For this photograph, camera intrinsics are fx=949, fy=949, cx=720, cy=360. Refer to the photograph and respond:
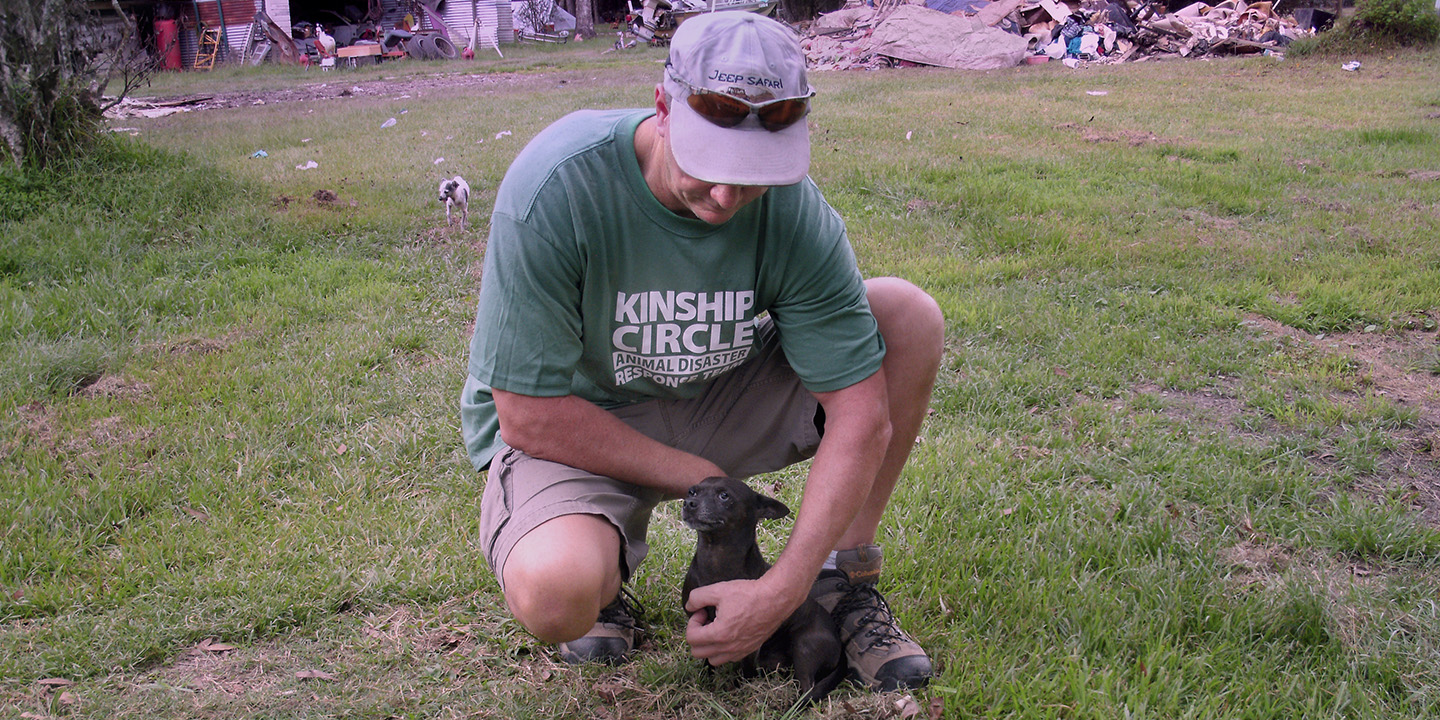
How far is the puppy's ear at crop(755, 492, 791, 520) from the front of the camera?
2.15 m

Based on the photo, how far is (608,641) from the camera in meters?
2.44

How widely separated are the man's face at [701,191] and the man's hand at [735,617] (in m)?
0.79

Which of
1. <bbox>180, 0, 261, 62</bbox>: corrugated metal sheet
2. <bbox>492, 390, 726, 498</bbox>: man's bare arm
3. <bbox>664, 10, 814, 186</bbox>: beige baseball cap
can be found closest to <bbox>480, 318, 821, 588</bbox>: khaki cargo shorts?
<bbox>492, 390, 726, 498</bbox>: man's bare arm

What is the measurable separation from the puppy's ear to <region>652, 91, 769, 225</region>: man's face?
2.08 feet

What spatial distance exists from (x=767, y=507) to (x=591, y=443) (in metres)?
0.43

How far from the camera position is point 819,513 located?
6.82 ft

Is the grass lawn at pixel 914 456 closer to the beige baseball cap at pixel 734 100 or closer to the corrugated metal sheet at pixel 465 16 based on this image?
the beige baseball cap at pixel 734 100

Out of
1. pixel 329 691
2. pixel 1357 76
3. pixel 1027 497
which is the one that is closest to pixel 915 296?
pixel 1027 497

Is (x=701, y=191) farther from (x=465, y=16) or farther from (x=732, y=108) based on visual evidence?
(x=465, y=16)

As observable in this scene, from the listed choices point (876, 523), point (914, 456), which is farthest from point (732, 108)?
point (914, 456)

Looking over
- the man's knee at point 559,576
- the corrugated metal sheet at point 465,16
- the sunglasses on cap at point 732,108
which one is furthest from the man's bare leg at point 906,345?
the corrugated metal sheet at point 465,16

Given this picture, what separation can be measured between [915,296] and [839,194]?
459 cm

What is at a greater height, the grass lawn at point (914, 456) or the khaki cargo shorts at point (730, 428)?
the khaki cargo shorts at point (730, 428)

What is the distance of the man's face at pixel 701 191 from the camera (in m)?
1.86
